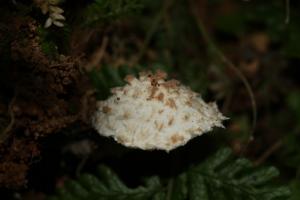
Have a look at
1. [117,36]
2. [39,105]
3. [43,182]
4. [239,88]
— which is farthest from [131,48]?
[39,105]

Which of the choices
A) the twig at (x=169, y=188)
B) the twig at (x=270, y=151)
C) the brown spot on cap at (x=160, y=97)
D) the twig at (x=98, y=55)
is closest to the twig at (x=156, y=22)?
the twig at (x=98, y=55)

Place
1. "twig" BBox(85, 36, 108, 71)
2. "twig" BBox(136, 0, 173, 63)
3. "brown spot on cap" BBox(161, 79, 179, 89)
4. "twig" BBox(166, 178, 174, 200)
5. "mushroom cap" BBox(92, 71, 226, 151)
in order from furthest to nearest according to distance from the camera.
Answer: "twig" BBox(136, 0, 173, 63) < "twig" BBox(85, 36, 108, 71) < "twig" BBox(166, 178, 174, 200) < "brown spot on cap" BBox(161, 79, 179, 89) < "mushroom cap" BBox(92, 71, 226, 151)

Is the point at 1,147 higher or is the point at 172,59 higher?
the point at 172,59

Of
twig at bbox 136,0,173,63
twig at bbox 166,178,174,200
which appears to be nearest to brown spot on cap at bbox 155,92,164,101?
twig at bbox 166,178,174,200

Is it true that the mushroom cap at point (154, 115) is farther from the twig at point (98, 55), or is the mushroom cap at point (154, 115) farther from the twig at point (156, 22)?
the twig at point (156, 22)

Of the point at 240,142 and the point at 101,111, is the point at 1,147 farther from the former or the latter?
the point at 240,142

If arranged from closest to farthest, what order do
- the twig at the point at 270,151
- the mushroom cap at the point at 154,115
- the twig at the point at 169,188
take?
the mushroom cap at the point at 154,115 < the twig at the point at 169,188 < the twig at the point at 270,151

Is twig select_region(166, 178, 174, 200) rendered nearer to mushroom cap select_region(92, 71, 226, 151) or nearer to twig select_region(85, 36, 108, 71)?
mushroom cap select_region(92, 71, 226, 151)

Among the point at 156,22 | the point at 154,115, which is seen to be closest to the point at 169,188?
the point at 154,115
